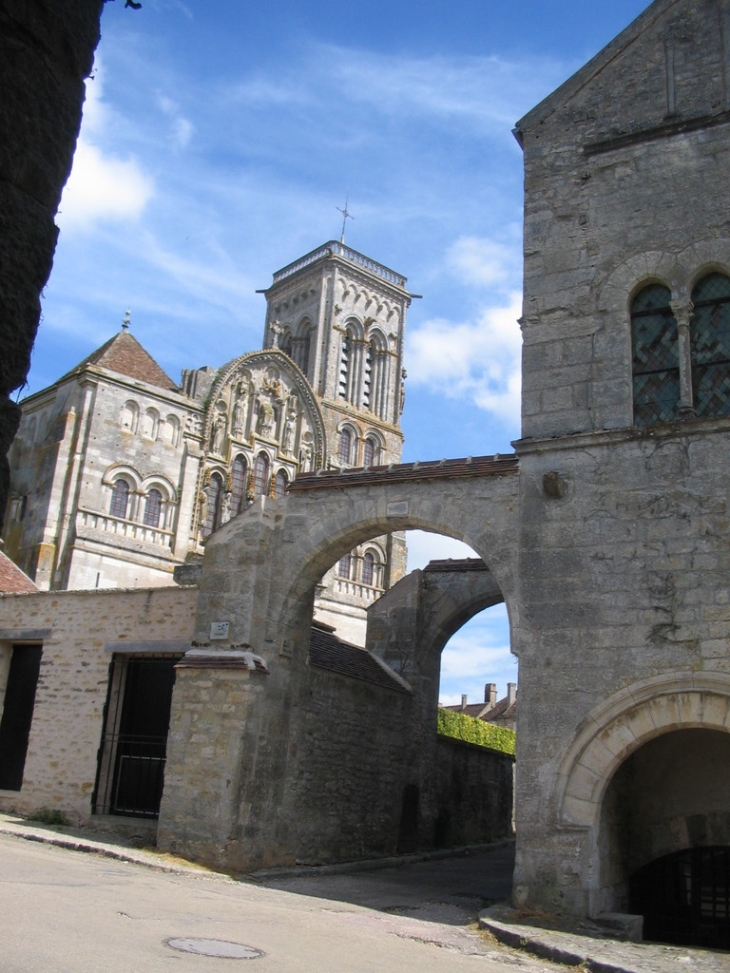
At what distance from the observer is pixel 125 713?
49.9 feet

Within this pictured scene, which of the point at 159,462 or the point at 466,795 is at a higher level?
the point at 159,462

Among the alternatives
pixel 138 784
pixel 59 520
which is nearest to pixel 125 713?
pixel 138 784

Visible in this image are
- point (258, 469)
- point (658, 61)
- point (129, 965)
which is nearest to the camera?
point (129, 965)

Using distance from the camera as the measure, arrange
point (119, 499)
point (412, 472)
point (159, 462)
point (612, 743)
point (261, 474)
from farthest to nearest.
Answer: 1. point (261, 474)
2. point (159, 462)
3. point (119, 499)
4. point (412, 472)
5. point (612, 743)

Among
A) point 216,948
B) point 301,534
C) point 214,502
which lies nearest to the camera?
point 216,948

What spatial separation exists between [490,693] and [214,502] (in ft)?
94.0

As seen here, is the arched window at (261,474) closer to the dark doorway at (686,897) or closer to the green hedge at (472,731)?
the green hedge at (472,731)

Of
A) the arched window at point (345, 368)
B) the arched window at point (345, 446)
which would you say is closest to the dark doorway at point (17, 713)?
the arched window at point (345, 446)

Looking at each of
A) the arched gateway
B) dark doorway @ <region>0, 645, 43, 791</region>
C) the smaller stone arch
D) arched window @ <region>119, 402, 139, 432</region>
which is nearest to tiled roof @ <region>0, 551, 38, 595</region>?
dark doorway @ <region>0, 645, 43, 791</region>

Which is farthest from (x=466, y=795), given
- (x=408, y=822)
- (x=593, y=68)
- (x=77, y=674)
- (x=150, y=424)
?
(x=150, y=424)

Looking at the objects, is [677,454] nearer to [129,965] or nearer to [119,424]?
[129,965]

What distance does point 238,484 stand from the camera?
33.8m

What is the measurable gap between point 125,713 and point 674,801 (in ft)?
28.1

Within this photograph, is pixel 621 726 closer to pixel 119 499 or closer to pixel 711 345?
pixel 711 345
